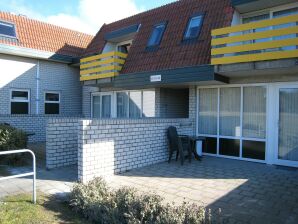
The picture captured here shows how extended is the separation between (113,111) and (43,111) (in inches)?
155

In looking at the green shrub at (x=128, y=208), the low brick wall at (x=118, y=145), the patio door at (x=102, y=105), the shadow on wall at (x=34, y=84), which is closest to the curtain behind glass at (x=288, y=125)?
the low brick wall at (x=118, y=145)

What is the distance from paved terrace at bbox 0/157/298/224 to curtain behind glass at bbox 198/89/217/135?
2.02 metres

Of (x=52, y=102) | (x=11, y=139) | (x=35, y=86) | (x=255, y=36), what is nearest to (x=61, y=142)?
(x=11, y=139)

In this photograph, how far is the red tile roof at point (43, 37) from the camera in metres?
13.4

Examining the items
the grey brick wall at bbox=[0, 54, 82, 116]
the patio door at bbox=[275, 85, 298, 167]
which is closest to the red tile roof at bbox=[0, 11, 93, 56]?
the grey brick wall at bbox=[0, 54, 82, 116]

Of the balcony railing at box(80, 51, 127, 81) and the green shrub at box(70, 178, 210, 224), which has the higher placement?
the balcony railing at box(80, 51, 127, 81)

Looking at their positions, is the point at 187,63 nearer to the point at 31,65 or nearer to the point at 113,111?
the point at 113,111

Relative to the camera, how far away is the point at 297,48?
6742 millimetres

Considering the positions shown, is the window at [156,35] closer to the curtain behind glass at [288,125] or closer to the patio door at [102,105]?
the patio door at [102,105]

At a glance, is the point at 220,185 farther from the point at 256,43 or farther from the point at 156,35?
the point at 156,35

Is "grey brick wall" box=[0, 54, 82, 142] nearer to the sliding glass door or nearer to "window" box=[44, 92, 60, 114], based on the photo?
"window" box=[44, 92, 60, 114]

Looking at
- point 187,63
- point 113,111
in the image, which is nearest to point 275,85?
point 187,63

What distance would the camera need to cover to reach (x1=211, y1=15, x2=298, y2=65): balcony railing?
6891 mm

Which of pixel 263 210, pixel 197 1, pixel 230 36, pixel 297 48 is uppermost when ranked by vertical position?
pixel 197 1
